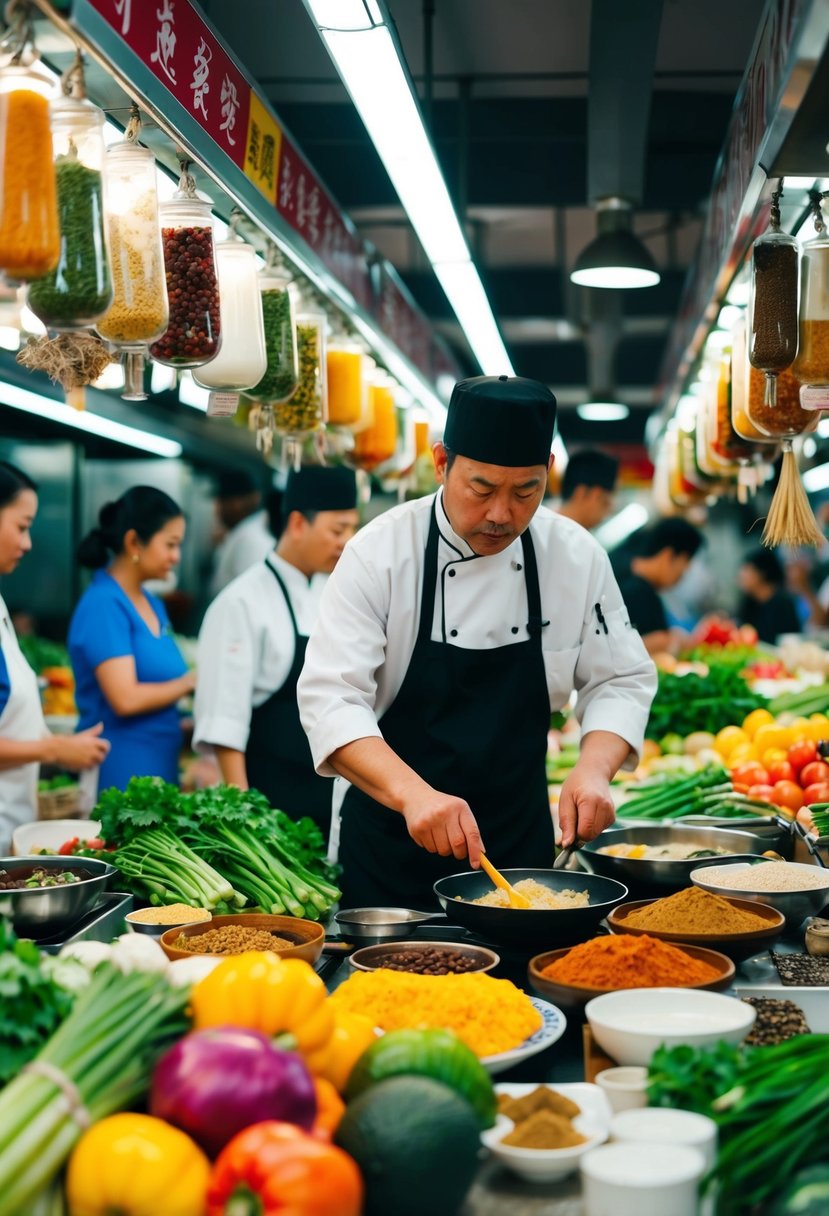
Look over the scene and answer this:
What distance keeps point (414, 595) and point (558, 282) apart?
8.95 meters

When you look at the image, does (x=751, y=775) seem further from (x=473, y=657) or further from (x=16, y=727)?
(x=16, y=727)

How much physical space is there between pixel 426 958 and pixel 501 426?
1335 millimetres

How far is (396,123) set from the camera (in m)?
3.58

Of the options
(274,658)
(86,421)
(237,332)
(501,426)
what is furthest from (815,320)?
(86,421)

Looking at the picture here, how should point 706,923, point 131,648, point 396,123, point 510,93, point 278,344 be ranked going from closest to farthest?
1. point 706,923
2. point 396,123
3. point 278,344
4. point 131,648
5. point 510,93

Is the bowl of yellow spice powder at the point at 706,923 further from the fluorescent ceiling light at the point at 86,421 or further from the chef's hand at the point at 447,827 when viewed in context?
the fluorescent ceiling light at the point at 86,421

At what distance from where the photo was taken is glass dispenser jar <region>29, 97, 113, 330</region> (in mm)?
2281

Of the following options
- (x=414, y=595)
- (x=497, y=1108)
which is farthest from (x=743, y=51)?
(x=497, y=1108)

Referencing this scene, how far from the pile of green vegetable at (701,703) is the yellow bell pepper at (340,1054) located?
15.3 feet

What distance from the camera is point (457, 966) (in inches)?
91.5

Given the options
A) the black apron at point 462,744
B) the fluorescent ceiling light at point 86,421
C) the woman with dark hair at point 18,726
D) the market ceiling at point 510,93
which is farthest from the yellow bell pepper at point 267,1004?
the fluorescent ceiling light at point 86,421

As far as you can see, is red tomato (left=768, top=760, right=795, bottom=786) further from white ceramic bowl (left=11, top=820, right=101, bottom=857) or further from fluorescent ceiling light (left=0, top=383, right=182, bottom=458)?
fluorescent ceiling light (left=0, top=383, right=182, bottom=458)

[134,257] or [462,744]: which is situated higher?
[134,257]

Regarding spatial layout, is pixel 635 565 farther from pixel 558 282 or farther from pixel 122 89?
pixel 122 89
